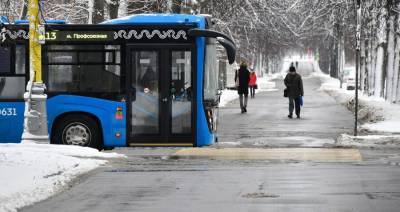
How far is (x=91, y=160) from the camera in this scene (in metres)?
16.5

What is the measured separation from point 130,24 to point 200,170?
210 inches

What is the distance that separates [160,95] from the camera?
19766 millimetres

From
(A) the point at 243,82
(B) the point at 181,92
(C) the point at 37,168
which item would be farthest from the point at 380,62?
(C) the point at 37,168

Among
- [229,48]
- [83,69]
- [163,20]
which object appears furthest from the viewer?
[163,20]

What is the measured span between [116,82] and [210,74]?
6.44 feet

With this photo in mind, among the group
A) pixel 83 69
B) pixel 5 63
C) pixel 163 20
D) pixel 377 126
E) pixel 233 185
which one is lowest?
pixel 377 126

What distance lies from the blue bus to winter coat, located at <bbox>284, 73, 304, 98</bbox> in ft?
43.3

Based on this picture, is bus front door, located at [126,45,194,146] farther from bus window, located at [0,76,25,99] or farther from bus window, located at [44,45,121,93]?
bus window, located at [0,76,25,99]

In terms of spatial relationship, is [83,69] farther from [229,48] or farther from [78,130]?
[229,48]

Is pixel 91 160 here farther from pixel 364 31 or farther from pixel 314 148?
pixel 364 31

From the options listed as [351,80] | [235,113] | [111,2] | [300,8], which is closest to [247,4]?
[300,8]

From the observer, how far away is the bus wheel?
64.4 feet

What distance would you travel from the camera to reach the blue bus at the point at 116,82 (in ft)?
64.3

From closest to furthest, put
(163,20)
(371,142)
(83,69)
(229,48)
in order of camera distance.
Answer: (229,48), (83,69), (163,20), (371,142)
